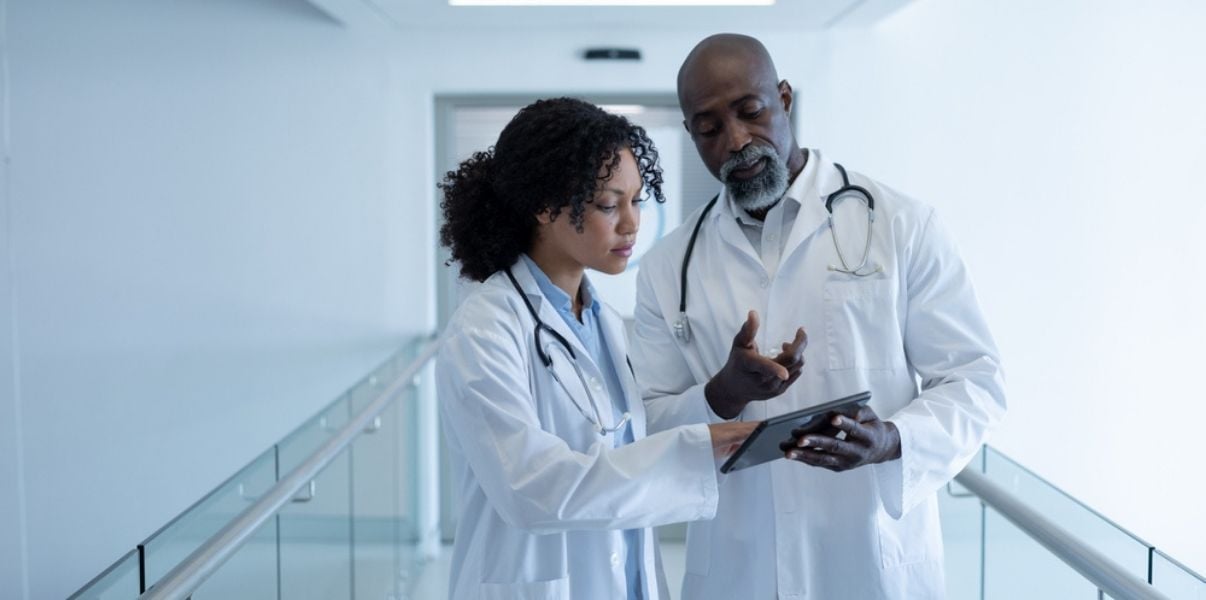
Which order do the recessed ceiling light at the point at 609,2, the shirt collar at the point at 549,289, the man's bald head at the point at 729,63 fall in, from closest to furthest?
the shirt collar at the point at 549,289, the man's bald head at the point at 729,63, the recessed ceiling light at the point at 609,2

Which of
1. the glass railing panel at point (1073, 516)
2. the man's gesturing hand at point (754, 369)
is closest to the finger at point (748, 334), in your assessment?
the man's gesturing hand at point (754, 369)

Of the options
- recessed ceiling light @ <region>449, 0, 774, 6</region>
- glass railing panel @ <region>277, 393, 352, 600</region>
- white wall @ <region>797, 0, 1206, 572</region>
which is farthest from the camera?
white wall @ <region>797, 0, 1206, 572</region>

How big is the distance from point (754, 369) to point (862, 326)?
35cm

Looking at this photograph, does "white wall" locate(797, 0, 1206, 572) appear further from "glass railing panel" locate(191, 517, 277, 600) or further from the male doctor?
"glass railing panel" locate(191, 517, 277, 600)

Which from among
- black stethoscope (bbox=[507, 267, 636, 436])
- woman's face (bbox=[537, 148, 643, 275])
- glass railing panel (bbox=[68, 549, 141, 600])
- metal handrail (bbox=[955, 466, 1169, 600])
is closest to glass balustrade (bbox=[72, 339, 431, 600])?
glass railing panel (bbox=[68, 549, 141, 600])

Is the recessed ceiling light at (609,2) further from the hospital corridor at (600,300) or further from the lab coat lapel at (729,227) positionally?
the lab coat lapel at (729,227)

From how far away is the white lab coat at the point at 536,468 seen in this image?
4.69ft

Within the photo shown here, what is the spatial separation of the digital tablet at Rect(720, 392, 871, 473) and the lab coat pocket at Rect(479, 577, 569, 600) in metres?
0.31

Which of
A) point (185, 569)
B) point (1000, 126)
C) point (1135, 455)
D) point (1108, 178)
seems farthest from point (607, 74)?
point (185, 569)

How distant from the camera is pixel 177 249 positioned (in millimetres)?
3449

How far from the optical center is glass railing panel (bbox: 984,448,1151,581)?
1.58 metres

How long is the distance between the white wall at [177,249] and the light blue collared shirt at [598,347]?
1.63 meters

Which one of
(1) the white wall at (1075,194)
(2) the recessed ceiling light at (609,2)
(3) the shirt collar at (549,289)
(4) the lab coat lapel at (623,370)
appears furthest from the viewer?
(1) the white wall at (1075,194)

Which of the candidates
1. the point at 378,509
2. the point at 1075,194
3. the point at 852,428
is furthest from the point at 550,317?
the point at 1075,194
